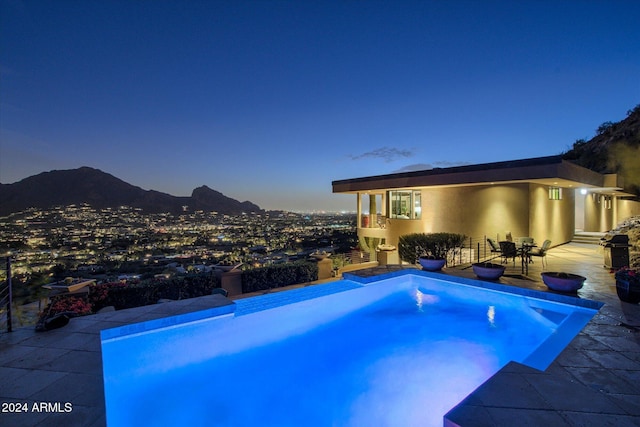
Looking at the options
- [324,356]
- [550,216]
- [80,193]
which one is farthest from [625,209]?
[80,193]

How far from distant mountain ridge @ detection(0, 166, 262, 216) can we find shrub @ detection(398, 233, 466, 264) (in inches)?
1167

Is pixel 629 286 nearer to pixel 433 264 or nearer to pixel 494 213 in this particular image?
pixel 433 264

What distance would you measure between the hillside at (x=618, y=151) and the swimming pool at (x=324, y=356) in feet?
53.9

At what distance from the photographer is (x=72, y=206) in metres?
27.6

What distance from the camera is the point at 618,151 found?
23.8 m

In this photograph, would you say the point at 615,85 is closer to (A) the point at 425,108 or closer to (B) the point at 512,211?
(A) the point at 425,108

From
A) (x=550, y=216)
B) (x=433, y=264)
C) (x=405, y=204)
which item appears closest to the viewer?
(x=433, y=264)

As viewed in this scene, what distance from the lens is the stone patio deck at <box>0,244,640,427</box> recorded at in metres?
2.62

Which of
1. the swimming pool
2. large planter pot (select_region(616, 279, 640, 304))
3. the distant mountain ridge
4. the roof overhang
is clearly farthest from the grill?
the distant mountain ridge

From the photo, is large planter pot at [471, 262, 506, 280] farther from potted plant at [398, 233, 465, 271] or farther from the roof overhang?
the roof overhang

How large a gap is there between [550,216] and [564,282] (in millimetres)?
9405

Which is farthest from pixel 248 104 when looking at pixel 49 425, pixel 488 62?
pixel 49 425

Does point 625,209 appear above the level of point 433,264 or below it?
above

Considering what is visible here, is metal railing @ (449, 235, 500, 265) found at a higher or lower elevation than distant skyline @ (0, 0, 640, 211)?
lower
